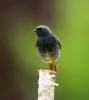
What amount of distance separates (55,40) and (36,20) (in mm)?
14470

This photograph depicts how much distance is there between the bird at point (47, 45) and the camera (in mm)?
10570

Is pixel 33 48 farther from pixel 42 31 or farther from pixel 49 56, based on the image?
pixel 42 31

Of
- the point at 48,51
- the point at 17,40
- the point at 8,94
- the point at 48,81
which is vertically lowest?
the point at 48,81

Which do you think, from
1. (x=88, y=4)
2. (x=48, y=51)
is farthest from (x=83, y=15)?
(x=48, y=51)

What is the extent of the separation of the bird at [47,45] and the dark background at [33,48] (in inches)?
465

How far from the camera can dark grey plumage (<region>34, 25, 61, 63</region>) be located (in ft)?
34.7

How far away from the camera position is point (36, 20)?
25250 millimetres

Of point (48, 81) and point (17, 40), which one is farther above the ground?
point (17, 40)

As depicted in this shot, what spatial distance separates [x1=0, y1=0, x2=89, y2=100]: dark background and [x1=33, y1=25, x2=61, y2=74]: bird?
11809mm

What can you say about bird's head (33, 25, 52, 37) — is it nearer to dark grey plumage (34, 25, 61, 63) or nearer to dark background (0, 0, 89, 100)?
dark grey plumage (34, 25, 61, 63)

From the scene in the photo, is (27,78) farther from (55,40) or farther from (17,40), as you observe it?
(55,40)

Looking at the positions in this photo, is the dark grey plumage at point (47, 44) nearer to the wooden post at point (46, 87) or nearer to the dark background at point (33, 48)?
the wooden post at point (46, 87)

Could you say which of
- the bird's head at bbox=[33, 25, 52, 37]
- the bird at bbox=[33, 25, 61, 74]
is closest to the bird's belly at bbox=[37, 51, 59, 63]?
the bird at bbox=[33, 25, 61, 74]

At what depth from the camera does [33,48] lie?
1003 inches
